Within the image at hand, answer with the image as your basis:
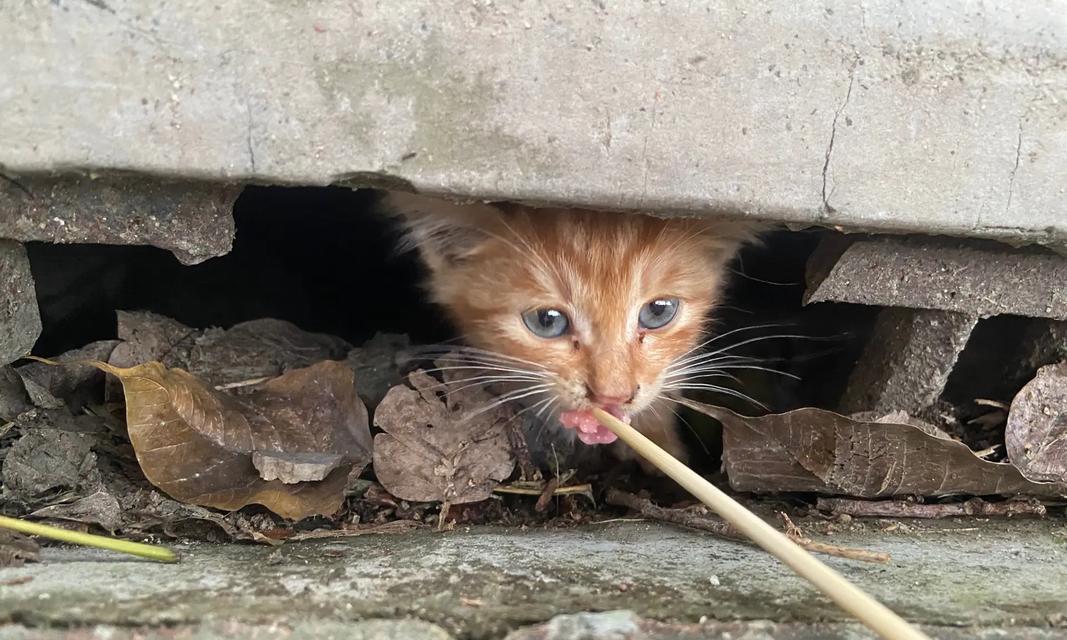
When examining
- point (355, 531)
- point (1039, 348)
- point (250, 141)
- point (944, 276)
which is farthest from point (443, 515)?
point (1039, 348)

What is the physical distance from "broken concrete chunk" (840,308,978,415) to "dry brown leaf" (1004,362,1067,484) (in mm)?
170

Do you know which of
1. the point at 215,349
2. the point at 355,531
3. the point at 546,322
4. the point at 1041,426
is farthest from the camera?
the point at 546,322

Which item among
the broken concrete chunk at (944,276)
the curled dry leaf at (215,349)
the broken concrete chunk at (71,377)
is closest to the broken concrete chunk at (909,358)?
the broken concrete chunk at (944,276)

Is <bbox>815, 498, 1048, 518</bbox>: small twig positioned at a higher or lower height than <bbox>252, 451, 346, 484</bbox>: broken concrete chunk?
higher

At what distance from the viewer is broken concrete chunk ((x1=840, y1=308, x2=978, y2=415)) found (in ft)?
5.66

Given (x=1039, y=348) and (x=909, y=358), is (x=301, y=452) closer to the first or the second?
(x=909, y=358)

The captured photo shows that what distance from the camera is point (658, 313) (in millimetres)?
2016

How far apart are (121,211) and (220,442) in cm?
50

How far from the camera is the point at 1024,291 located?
1.62 m

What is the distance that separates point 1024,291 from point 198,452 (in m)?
1.77

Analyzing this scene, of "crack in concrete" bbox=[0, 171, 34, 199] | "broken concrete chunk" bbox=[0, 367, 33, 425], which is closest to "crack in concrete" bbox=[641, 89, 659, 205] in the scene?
"crack in concrete" bbox=[0, 171, 34, 199]

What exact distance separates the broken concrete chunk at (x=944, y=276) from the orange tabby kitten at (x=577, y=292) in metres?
0.42

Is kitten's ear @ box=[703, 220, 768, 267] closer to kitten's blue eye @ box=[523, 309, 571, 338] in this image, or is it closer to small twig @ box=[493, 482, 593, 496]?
kitten's blue eye @ box=[523, 309, 571, 338]

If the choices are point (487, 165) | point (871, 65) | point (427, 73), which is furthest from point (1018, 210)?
point (427, 73)
